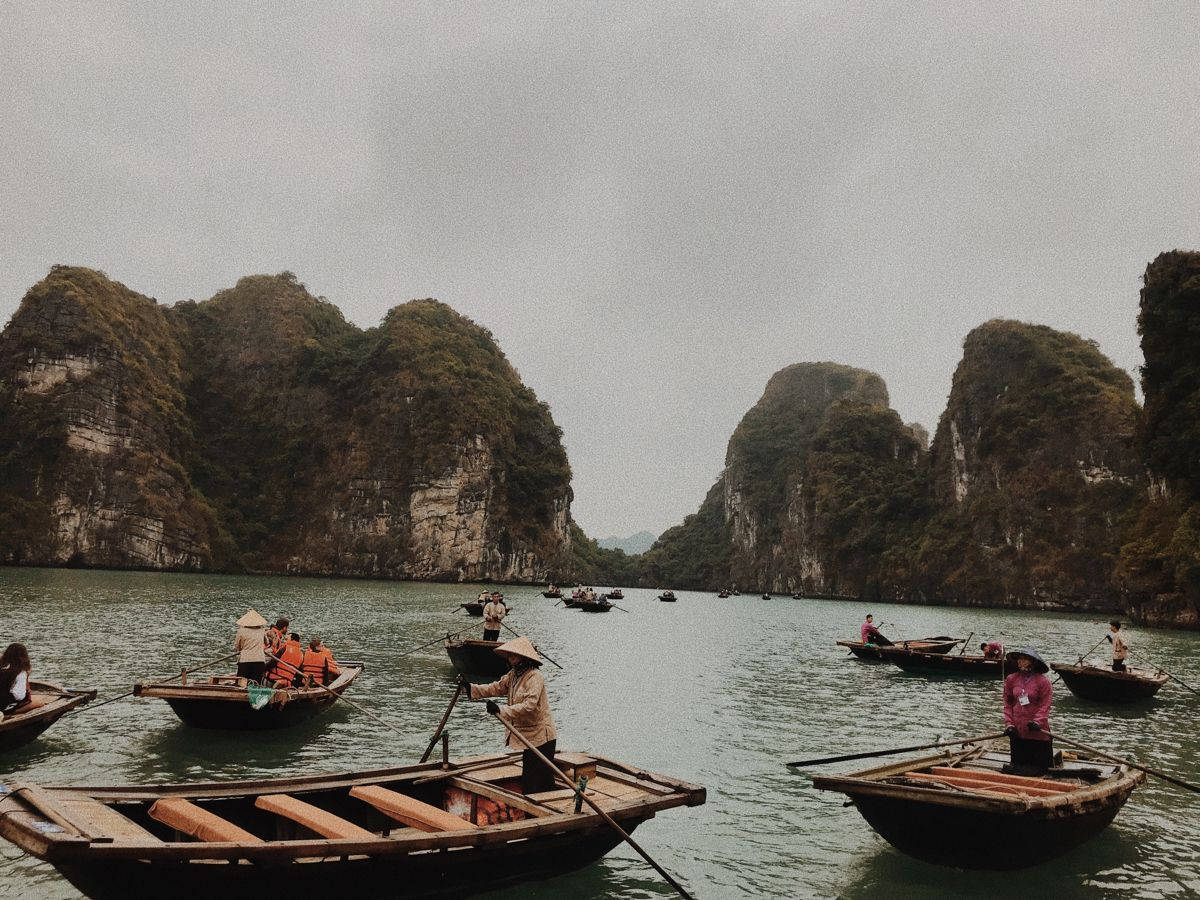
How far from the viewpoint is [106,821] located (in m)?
5.68

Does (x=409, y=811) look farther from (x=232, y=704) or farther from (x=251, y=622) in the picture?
(x=251, y=622)

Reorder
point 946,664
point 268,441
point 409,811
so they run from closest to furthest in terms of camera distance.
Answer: point 409,811 < point 946,664 < point 268,441

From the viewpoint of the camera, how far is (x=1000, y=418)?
326 ft

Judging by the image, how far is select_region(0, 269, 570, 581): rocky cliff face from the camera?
84875mm

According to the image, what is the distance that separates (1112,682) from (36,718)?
2167 centimetres

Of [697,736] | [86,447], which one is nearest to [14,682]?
[697,736]

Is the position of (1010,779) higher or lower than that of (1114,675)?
higher

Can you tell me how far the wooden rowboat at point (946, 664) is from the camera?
77.9ft

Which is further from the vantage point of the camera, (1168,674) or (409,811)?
(1168,674)

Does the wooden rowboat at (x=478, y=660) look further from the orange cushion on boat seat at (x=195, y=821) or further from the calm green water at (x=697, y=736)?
the orange cushion on boat seat at (x=195, y=821)

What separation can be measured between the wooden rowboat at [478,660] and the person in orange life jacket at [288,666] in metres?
5.33

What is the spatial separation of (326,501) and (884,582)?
8063 centimetres

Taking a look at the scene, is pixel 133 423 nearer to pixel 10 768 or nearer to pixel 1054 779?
pixel 10 768

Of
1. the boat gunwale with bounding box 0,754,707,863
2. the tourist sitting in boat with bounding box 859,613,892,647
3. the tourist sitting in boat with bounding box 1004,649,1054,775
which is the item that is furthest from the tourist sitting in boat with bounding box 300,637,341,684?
the tourist sitting in boat with bounding box 859,613,892,647
